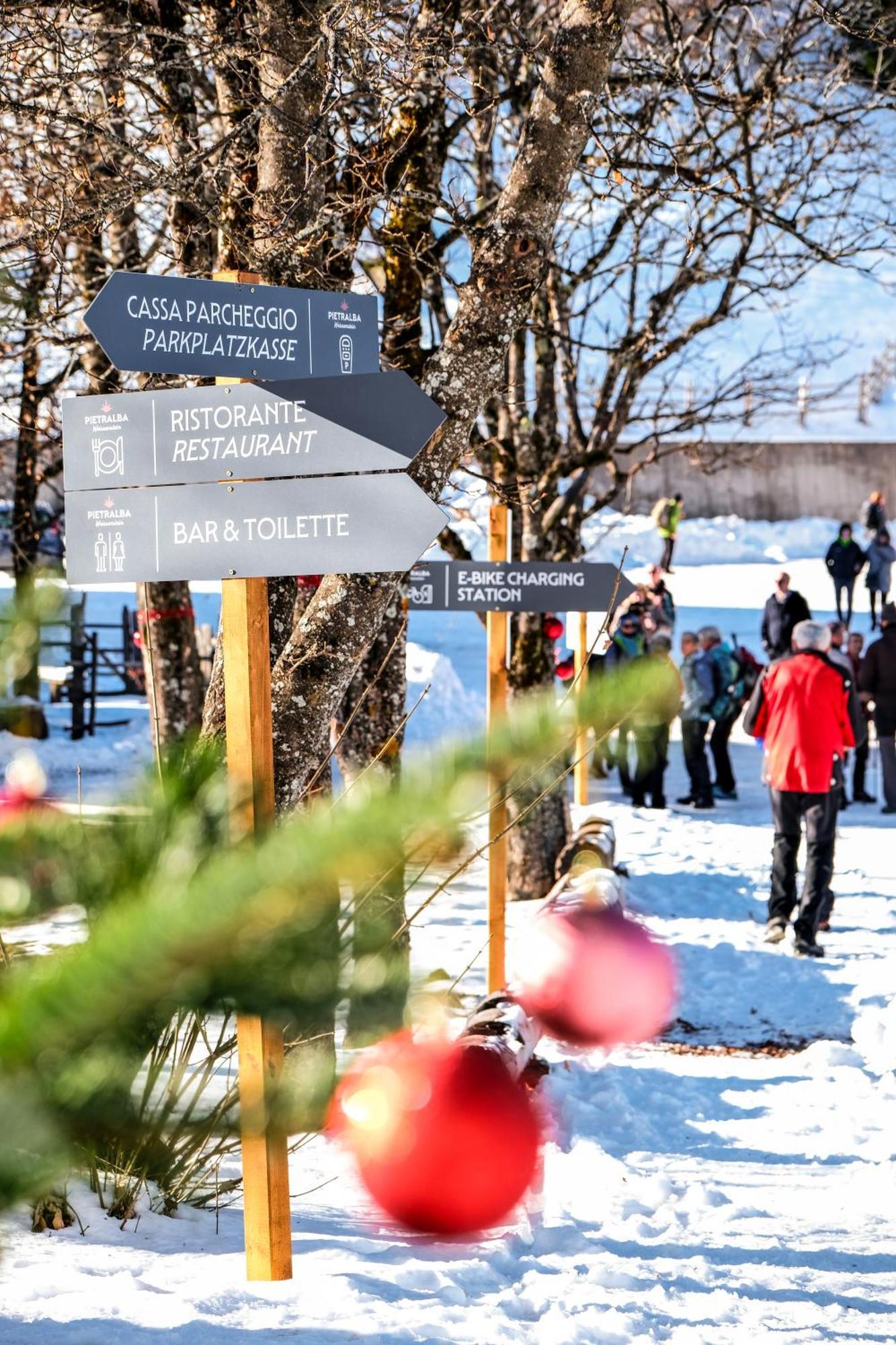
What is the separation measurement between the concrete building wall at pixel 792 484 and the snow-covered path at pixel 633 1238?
27.1 metres

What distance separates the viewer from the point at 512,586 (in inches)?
259

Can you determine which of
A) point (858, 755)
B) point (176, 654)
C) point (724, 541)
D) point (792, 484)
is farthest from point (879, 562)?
point (176, 654)

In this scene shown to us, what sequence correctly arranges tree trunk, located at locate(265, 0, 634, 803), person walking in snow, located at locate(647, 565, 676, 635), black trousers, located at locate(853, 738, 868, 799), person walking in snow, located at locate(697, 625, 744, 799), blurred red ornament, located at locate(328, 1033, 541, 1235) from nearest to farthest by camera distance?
1. tree trunk, located at locate(265, 0, 634, 803)
2. blurred red ornament, located at locate(328, 1033, 541, 1235)
3. person walking in snow, located at locate(697, 625, 744, 799)
4. black trousers, located at locate(853, 738, 868, 799)
5. person walking in snow, located at locate(647, 565, 676, 635)

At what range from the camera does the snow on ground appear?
323 cm

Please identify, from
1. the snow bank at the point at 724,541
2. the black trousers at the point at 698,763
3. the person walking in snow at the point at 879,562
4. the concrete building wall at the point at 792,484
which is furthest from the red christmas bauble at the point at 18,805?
the concrete building wall at the point at 792,484

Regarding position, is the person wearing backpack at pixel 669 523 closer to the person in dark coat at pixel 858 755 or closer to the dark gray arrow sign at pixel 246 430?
the person in dark coat at pixel 858 755

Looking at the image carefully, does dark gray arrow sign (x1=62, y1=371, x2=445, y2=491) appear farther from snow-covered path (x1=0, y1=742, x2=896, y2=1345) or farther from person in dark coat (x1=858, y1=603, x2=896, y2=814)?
person in dark coat (x1=858, y1=603, x2=896, y2=814)

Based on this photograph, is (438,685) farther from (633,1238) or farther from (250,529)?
(250,529)

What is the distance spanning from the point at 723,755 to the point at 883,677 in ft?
6.59

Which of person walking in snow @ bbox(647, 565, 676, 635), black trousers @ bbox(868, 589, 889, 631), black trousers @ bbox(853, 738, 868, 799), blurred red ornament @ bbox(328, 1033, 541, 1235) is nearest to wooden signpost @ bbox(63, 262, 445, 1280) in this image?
blurred red ornament @ bbox(328, 1033, 541, 1235)

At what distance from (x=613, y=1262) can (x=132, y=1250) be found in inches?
53.3

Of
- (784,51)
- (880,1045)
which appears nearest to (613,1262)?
(880,1045)

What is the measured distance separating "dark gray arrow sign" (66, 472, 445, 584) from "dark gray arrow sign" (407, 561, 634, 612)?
3.01 m

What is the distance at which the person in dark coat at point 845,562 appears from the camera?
826 inches
